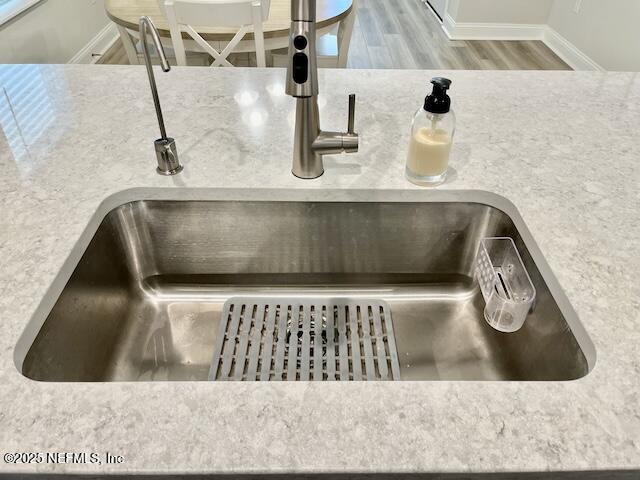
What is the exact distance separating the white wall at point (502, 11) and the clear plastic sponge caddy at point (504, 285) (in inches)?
157

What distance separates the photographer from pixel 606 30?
135 inches

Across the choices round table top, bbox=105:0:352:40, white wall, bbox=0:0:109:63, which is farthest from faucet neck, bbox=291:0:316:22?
white wall, bbox=0:0:109:63

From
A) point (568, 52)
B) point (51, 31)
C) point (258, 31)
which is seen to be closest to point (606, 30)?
point (568, 52)

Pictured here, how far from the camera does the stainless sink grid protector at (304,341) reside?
0.77 metres

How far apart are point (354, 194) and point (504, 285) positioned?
28 cm

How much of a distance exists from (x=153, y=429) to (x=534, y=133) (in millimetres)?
858

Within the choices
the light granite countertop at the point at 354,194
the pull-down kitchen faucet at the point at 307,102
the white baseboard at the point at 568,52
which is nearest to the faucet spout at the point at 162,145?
the light granite countertop at the point at 354,194

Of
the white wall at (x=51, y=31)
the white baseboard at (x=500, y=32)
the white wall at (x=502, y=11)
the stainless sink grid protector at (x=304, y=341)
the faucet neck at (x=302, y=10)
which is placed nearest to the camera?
the faucet neck at (x=302, y=10)

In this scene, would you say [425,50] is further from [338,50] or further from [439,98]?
[439,98]

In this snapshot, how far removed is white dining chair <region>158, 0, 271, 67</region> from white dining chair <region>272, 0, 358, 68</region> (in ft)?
1.18

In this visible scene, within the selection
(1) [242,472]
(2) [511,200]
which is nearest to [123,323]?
(1) [242,472]

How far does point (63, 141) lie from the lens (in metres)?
0.92

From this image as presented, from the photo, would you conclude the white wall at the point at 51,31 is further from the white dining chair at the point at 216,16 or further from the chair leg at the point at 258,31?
the chair leg at the point at 258,31

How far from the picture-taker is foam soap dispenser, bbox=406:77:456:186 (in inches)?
31.4
